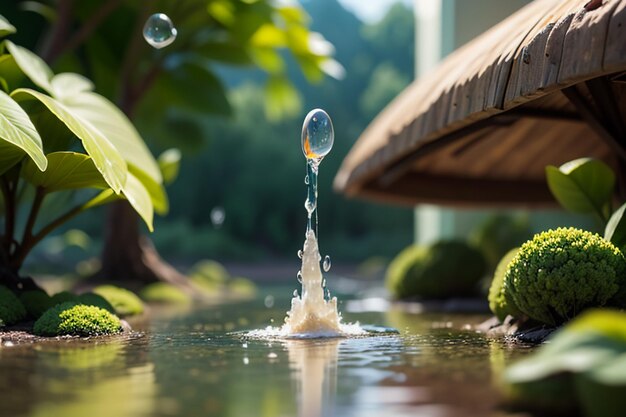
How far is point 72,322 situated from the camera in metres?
8.30

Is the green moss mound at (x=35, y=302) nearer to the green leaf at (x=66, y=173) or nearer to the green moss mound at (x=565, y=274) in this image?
the green leaf at (x=66, y=173)

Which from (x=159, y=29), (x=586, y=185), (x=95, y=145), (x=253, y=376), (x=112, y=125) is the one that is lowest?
(x=253, y=376)

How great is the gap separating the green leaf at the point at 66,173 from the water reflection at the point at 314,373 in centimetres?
291

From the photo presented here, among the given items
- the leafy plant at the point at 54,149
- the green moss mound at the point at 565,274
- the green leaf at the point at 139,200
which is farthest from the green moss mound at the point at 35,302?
the green moss mound at the point at 565,274

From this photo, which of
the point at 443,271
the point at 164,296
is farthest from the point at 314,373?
the point at 164,296

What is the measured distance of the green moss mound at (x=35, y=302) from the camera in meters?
9.39

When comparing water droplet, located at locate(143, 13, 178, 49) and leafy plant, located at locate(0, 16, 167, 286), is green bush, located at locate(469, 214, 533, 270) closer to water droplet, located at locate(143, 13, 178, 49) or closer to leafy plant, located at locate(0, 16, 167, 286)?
leafy plant, located at locate(0, 16, 167, 286)

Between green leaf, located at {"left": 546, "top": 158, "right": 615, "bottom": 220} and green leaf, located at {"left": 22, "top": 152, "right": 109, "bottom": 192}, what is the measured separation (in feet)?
15.7

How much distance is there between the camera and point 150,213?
30.9ft

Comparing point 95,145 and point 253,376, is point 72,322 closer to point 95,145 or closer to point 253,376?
point 95,145

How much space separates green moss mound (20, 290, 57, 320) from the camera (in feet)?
30.8

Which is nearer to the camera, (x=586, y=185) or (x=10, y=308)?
(x=10, y=308)

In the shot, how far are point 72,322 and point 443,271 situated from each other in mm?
7490

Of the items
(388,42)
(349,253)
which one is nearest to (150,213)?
(349,253)
